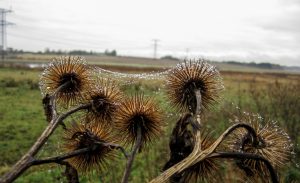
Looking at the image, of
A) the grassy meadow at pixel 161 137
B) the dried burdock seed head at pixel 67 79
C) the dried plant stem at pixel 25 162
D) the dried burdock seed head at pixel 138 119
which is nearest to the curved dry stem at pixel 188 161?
the dried plant stem at pixel 25 162

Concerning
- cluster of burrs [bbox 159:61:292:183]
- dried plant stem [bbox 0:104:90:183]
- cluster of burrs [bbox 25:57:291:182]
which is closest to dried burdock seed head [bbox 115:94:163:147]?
cluster of burrs [bbox 25:57:291:182]

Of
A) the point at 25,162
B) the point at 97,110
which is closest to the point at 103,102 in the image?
the point at 97,110

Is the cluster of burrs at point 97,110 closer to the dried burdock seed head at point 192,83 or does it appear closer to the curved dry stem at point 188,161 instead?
the dried burdock seed head at point 192,83

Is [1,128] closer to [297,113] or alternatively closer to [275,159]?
[297,113]

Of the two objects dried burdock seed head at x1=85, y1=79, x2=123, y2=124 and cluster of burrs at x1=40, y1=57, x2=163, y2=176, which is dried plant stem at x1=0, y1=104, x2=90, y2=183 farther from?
dried burdock seed head at x1=85, y1=79, x2=123, y2=124

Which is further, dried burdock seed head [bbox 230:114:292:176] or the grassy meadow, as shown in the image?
the grassy meadow

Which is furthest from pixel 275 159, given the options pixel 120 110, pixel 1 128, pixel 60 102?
pixel 1 128

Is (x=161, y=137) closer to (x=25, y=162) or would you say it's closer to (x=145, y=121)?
(x=145, y=121)
